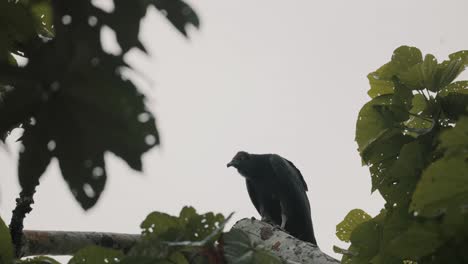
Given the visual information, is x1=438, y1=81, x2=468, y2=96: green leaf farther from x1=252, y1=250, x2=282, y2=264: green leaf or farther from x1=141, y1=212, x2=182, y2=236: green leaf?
x1=141, y1=212, x2=182, y2=236: green leaf

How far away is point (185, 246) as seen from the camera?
1.40m

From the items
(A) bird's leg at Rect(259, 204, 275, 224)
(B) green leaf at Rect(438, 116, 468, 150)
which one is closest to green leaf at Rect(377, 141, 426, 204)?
(B) green leaf at Rect(438, 116, 468, 150)

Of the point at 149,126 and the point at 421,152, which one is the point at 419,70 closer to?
the point at 421,152

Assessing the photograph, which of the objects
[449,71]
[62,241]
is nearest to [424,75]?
[449,71]

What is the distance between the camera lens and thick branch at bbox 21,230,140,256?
9.59ft

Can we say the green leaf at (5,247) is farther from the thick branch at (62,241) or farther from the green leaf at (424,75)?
the green leaf at (424,75)

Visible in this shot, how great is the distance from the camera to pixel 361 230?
2285 mm

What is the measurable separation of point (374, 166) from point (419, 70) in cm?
47

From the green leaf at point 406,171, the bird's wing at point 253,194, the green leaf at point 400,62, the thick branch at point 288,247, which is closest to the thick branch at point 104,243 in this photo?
the thick branch at point 288,247

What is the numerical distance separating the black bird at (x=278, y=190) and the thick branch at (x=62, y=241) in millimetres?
4200

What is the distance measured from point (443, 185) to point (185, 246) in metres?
0.73

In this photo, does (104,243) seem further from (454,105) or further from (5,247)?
(454,105)

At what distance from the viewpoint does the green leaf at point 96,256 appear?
156 centimetres

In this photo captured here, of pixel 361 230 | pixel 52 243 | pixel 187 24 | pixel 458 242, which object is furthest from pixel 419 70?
pixel 52 243
